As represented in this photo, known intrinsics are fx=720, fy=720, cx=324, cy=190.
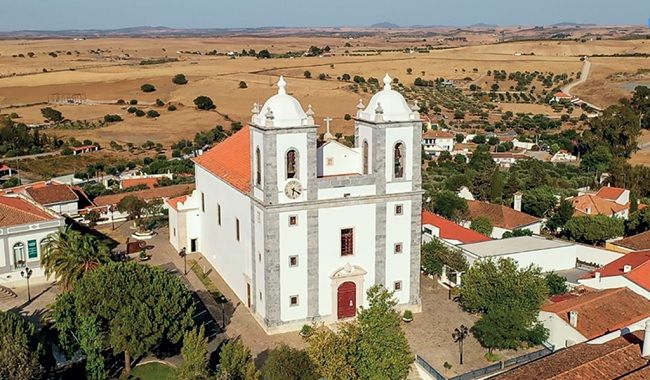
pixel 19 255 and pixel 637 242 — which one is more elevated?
pixel 19 255

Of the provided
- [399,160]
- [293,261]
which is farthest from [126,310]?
[399,160]

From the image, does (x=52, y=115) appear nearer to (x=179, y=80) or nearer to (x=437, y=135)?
(x=179, y=80)

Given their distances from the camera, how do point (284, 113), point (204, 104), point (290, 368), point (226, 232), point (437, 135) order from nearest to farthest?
point (290, 368)
point (284, 113)
point (226, 232)
point (437, 135)
point (204, 104)

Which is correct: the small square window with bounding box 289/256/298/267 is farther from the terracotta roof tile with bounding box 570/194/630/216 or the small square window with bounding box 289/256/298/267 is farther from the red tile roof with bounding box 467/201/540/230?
the terracotta roof tile with bounding box 570/194/630/216

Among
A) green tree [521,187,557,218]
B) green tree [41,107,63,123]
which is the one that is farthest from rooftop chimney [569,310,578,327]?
green tree [41,107,63,123]

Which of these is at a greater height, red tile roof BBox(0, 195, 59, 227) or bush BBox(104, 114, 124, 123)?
red tile roof BBox(0, 195, 59, 227)

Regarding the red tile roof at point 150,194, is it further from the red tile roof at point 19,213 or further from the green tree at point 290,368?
the green tree at point 290,368

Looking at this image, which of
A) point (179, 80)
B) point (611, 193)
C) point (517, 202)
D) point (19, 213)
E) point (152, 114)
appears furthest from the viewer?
point (179, 80)
